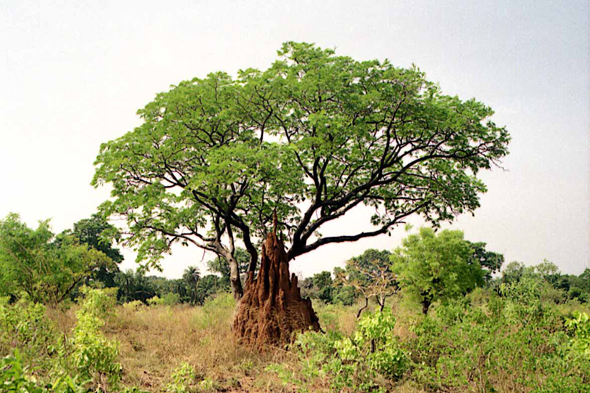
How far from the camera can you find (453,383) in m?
7.19

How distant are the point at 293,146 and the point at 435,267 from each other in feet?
30.6

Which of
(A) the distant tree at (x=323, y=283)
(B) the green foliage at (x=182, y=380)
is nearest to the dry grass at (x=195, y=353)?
(B) the green foliage at (x=182, y=380)

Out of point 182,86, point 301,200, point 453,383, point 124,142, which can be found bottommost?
point 453,383

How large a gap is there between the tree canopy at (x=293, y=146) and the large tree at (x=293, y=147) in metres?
0.04

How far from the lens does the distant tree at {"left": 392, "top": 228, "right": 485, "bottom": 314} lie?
17109 mm

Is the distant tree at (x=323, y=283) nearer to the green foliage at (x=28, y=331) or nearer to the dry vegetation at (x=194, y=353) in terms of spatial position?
the dry vegetation at (x=194, y=353)

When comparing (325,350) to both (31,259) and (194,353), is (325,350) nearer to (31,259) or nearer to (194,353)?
(194,353)

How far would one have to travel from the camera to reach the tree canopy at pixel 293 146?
39.3 ft

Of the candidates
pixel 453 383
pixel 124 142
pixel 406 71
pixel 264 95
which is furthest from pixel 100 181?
pixel 453 383

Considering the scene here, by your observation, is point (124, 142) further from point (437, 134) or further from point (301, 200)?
point (437, 134)

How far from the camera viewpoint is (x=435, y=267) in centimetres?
1733

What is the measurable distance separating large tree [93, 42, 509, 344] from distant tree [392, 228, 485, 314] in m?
3.18

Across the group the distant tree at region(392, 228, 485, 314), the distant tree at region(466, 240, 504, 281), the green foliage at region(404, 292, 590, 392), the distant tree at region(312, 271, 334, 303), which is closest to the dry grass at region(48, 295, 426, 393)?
the green foliage at region(404, 292, 590, 392)

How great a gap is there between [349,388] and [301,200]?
8257 mm
